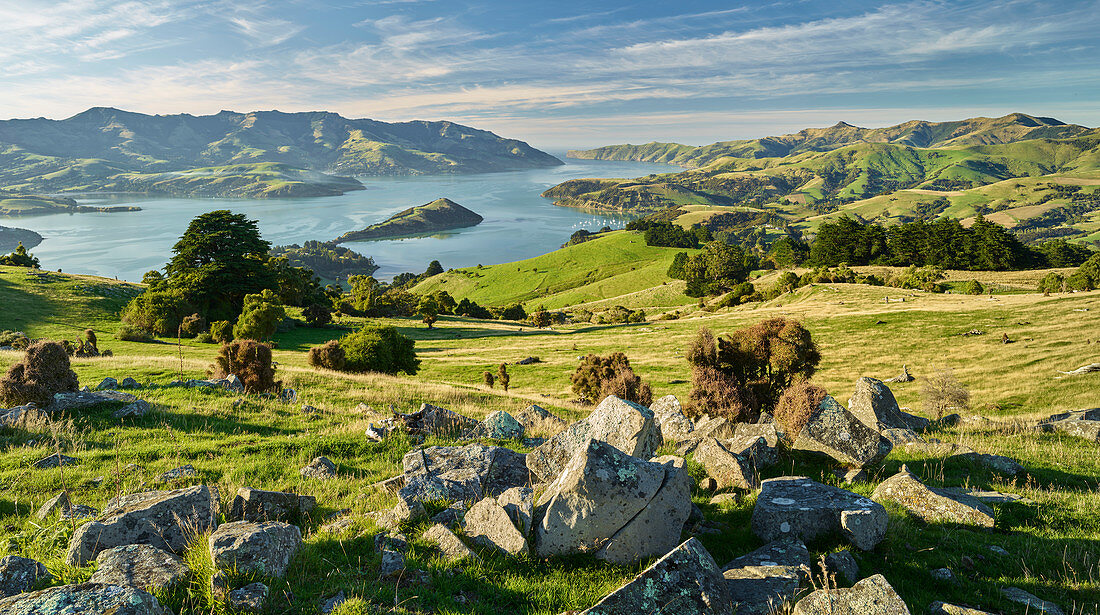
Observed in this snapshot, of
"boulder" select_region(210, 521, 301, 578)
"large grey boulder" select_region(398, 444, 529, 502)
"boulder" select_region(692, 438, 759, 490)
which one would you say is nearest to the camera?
"boulder" select_region(210, 521, 301, 578)

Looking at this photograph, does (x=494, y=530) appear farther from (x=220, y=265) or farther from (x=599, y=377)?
(x=220, y=265)

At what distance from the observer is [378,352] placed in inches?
1596

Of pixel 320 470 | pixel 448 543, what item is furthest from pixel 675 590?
pixel 320 470

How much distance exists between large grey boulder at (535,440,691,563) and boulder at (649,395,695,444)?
6.79 metres

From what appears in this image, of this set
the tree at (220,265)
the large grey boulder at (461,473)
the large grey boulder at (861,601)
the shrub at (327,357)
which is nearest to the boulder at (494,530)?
the large grey boulder at (461,473)

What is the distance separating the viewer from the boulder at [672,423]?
14.1 metres

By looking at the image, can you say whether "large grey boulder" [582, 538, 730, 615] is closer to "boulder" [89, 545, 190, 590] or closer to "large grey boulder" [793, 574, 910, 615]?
"large grey boulder" [793, 574, 910, 615]

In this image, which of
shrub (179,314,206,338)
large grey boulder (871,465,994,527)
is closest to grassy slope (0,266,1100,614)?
large grey boulder (871,465,994,527)

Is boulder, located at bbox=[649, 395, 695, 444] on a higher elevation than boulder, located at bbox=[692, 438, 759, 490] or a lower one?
lower

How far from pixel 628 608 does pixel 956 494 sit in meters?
7.09

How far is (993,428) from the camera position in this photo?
15.0 meters

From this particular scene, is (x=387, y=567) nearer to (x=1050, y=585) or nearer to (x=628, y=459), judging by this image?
(x=628, y=459)

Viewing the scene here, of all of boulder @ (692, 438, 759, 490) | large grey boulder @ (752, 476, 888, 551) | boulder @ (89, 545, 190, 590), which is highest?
boulder @ (89, 545, 190, 590)

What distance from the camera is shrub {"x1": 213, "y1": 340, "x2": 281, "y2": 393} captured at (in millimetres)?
19812
